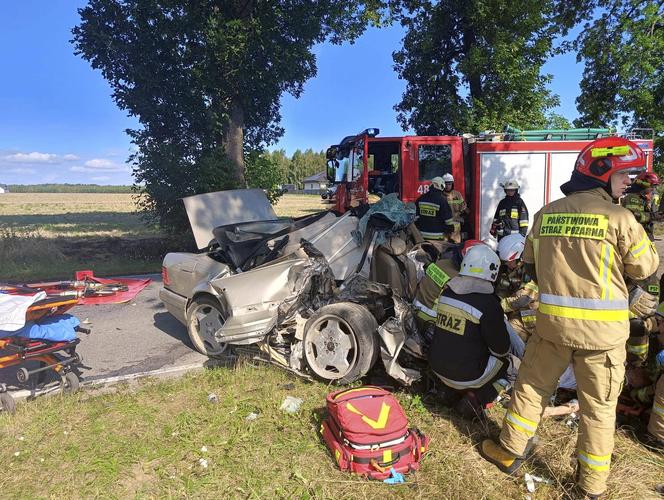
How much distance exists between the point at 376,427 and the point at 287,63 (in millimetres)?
10893

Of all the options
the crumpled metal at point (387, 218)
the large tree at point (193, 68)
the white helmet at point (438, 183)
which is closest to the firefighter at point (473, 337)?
the crumpled metal at point (387, 218)

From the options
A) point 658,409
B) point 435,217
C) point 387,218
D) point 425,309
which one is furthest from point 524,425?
point 435,217

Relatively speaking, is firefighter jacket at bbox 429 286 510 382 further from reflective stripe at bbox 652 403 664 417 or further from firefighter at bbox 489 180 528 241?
firefighter at bbox 489 180 528 241

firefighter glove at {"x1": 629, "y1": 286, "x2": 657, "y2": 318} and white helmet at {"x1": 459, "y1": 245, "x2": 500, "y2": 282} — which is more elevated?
white helmet at {"x1": 459, "y1": 245, "x2": 500, "y2": 282}

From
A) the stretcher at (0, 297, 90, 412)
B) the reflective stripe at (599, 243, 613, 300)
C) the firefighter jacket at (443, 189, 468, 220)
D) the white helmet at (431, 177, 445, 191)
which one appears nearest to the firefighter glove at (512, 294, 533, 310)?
the reflective stripe at (599, 243, 613, 300)

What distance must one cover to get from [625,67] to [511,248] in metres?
14.6

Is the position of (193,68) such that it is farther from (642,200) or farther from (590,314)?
(590,314)

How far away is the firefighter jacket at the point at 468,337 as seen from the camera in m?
3.03

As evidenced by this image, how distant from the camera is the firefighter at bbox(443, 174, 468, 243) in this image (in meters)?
7.23

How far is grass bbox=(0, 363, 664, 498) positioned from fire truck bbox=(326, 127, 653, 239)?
521cm

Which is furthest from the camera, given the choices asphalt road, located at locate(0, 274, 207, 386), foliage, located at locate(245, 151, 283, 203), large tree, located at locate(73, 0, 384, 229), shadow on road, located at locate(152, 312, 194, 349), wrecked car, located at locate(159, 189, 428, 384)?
foliage, located at locate(245, 151, 283, 203)

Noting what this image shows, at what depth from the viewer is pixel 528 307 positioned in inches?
157

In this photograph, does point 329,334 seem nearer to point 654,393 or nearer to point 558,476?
point 558,476

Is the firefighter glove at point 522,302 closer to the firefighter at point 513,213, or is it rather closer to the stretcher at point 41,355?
the firefighter at point 513,213
